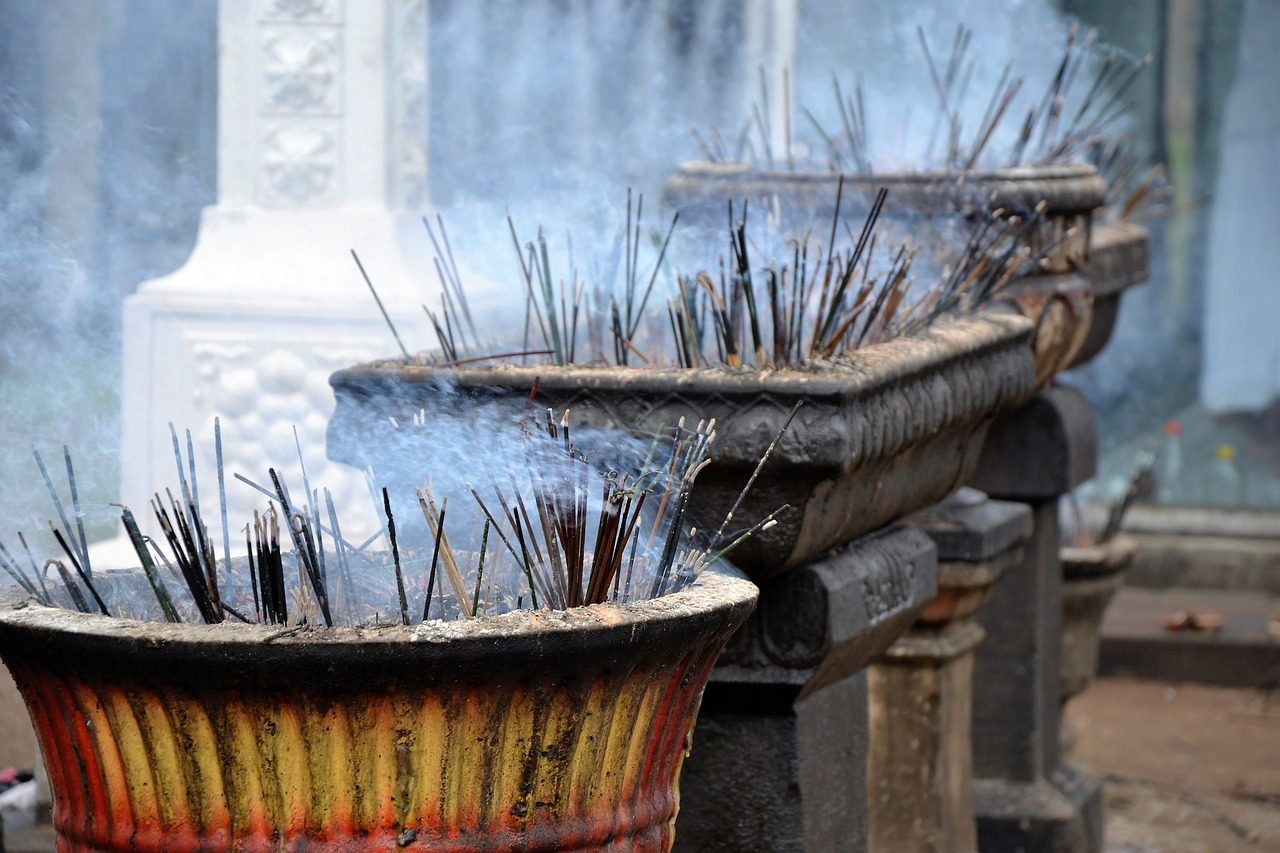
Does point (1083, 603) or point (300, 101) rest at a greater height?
point (300, 101)

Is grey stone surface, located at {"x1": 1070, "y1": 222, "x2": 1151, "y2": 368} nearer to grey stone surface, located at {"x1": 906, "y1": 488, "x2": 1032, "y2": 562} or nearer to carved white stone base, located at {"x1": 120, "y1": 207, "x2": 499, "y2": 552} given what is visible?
grey stone surface, located at {"x1": 906, "y1": 488, "x2": 1032, "y2": 562}

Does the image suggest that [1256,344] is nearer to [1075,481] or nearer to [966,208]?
[1075,481]

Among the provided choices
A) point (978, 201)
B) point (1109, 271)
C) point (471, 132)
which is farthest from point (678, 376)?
point (471, 132)

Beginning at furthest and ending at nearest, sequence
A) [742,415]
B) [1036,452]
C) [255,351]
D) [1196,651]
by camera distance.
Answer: [1196,651], [1036,452], [255,351], [742,415]

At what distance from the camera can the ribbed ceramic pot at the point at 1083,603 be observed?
5.36 metres

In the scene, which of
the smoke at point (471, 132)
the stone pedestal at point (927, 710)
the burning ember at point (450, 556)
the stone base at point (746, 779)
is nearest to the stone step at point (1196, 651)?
the smoke at point (471, 132)

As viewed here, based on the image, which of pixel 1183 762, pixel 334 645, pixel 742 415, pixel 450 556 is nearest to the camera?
pixel 334 645

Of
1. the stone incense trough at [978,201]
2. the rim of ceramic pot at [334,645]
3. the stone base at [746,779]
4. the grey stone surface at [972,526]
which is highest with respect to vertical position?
the stone incense trough at [978,201]

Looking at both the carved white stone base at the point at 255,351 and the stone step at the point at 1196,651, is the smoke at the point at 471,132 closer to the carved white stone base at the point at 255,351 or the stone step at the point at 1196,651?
the carved white stone base at the point at 255,351

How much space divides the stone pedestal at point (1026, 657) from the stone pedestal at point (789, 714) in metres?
1.54

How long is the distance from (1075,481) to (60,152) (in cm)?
306

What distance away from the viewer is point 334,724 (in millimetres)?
1742

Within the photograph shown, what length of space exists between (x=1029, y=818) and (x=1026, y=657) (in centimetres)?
40

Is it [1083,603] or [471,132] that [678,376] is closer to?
[1083,603]
